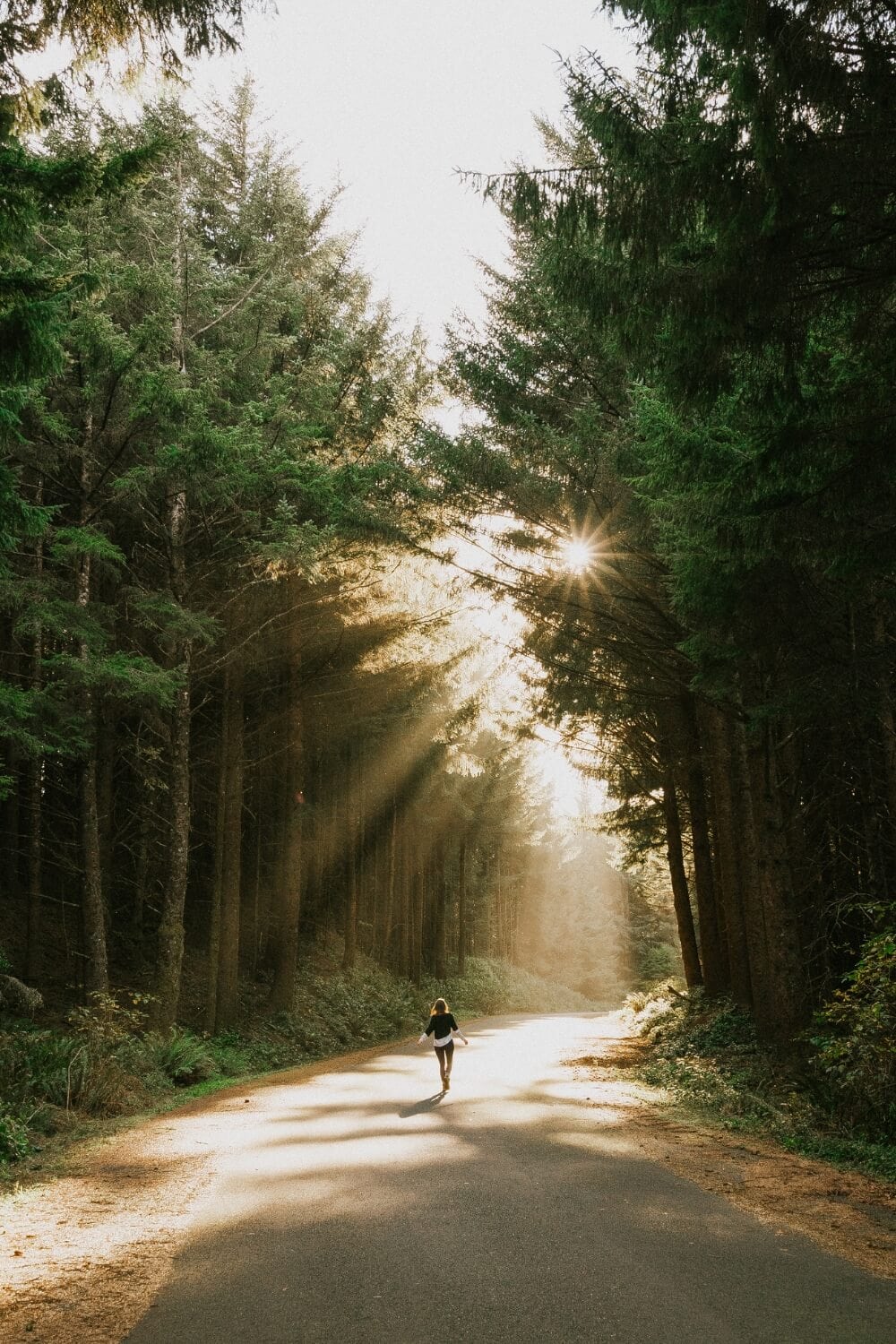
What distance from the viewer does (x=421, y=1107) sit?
10648 mm

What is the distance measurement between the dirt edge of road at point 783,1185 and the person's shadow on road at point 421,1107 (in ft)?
8.38

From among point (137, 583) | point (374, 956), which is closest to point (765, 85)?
point (137, 583)

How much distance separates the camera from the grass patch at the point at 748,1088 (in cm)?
781

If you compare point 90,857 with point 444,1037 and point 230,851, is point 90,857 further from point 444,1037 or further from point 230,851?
point 444,1037

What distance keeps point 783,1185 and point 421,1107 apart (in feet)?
17.3

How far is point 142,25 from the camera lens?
21.4 ft

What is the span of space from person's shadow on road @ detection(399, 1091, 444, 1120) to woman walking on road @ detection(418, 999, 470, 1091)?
39cm

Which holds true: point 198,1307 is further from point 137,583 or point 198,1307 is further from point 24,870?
point 24,870

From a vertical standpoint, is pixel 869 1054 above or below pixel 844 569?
below

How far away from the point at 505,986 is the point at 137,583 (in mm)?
36211

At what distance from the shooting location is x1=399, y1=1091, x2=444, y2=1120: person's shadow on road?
10.1m

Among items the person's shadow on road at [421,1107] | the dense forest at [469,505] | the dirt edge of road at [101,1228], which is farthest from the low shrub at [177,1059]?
the person's shadow on road at [421,1107]

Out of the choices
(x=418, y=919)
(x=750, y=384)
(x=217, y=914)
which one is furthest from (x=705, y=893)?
(x=418, y=919)

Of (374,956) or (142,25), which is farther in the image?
(374,956)
